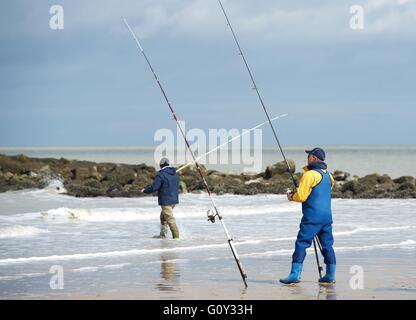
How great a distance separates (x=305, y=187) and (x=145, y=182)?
2611 cm

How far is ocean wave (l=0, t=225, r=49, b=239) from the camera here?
1781 centimetres

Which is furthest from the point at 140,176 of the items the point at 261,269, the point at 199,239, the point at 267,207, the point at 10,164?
the point at 261,269

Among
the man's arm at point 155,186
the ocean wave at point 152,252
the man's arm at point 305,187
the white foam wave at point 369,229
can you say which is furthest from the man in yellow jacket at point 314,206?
the white foam wave at point 369,229

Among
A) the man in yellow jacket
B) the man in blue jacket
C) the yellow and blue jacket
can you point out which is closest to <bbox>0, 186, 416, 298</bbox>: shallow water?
the man in blue jacket

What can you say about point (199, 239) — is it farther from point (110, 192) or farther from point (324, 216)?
point (110, 192)

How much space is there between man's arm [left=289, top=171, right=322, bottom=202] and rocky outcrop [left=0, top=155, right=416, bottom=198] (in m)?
22.9

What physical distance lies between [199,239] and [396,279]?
617 cm

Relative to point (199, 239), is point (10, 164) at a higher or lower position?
higher

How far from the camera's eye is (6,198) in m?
31.2

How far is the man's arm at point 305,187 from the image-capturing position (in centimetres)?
1036

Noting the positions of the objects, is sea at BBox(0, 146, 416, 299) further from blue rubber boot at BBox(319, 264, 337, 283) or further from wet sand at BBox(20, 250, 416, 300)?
blue rubber boot at BBox(319, 264, 337, 283)

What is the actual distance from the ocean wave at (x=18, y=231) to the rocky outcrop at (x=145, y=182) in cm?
1453

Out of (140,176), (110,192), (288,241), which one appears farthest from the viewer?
(140,176)
